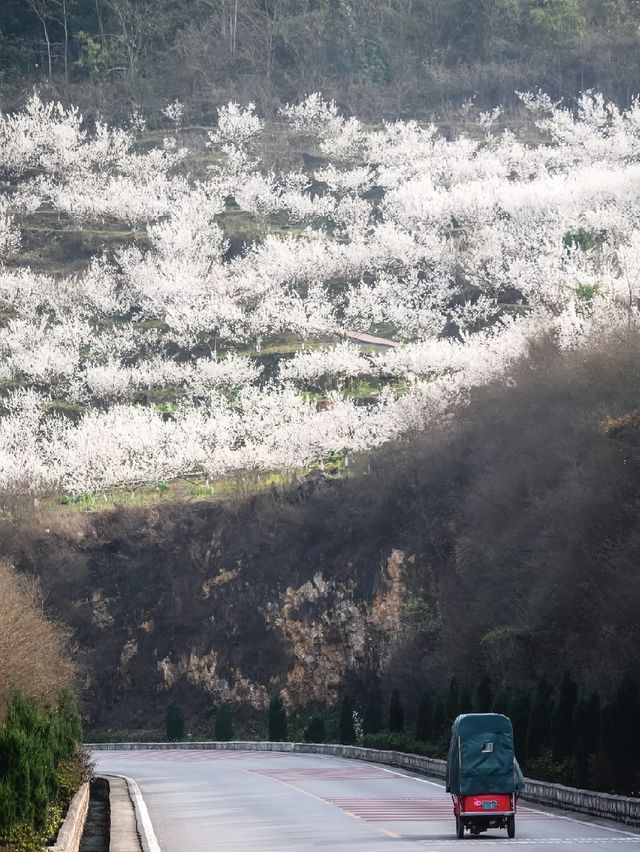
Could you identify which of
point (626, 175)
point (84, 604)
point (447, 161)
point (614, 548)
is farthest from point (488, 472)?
point (447, 161)

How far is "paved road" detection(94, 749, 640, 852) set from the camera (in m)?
20.0

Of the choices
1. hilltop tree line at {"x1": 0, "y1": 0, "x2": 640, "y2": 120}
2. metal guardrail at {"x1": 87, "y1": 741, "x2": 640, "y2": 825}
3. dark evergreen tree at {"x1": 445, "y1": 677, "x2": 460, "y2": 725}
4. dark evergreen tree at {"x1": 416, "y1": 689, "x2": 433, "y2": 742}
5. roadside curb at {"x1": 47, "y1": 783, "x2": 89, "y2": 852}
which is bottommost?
metal guardrail at {"x1": 87, "y1": 741, "x2": 640, "y2": 825}

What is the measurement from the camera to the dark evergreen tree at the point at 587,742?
27.6 metres

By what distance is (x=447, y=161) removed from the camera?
381 ft

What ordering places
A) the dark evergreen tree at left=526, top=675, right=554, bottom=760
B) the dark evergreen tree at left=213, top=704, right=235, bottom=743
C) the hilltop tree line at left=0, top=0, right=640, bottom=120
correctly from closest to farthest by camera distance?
the dark evergreen tree at left=526, top=675, right=554, bottom=760
the dark evergreen tree at left=213, top=704, right=235, bottom=743
the hilltop tree line at left=0, top=0, right=640, bottom=120

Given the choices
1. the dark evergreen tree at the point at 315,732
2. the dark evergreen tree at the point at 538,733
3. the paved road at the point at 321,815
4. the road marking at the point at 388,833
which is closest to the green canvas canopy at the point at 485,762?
the paved road at the point at 321,815

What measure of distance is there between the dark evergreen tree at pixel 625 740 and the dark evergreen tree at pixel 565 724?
13.5 ft

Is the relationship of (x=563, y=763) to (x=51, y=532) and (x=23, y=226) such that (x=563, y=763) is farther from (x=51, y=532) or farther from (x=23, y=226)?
(x=23, y=226)

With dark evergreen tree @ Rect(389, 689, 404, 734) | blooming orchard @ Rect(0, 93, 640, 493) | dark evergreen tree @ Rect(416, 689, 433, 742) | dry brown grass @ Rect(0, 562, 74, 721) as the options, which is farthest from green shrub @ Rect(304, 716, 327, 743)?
blooming orchard @ Rect(0, 93, 640, 493)

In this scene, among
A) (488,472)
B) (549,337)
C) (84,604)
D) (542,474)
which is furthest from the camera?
(84,604)

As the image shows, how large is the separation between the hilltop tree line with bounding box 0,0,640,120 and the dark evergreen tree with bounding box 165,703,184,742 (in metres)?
78.1

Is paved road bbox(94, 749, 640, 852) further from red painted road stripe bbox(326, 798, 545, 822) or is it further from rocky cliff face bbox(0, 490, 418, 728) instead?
rocky cliff face bbox(0, 490, 418, 728)

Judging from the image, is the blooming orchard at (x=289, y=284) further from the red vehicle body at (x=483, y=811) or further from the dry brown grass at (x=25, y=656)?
the red vehicle body at (x=483, y=811)

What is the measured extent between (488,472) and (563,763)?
27911 mm
